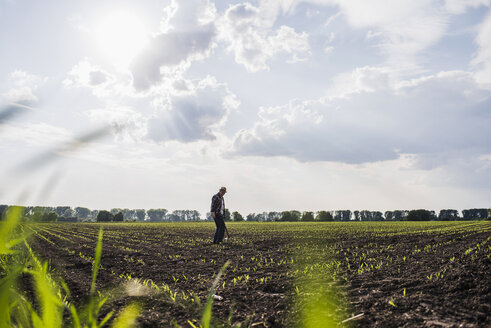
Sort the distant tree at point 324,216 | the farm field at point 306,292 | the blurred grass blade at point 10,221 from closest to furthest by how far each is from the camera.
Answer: the blurred grass blade at point 10,221 < the farm field at point 306,292 < the distant tree at point 324,216

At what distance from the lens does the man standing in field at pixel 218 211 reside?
13227mm

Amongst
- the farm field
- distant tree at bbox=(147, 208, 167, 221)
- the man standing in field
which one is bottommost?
distant tree at bbox=(147, 208, 167, 221)

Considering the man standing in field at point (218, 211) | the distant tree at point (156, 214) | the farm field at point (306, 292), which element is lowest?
the distant tree at point (156, 214)

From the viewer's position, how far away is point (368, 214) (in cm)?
14475

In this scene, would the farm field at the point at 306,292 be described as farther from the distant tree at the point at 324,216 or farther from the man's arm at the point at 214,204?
the distant tree at the point at 324,216

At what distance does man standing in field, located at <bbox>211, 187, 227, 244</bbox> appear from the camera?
13.2m

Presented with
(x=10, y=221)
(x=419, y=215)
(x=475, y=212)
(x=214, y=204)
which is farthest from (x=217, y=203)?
(x=475, y=212)

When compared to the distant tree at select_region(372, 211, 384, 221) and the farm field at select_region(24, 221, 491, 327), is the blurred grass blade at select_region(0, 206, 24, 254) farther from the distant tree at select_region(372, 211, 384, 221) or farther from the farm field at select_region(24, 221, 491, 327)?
the distant tree at select_region(372, 211, 384, 221)

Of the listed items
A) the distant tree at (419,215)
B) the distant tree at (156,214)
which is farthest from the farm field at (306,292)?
the distant tree at (156,214)

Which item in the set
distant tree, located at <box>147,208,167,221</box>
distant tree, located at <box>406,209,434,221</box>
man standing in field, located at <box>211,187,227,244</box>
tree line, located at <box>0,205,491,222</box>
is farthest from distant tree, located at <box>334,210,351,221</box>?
man standing in field, located at <box>211,187,227,244</box>

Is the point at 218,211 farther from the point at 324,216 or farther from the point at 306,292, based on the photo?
the point at 324,216

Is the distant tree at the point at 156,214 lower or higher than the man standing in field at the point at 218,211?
lower

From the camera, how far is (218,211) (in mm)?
13227

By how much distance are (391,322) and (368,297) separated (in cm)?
104
